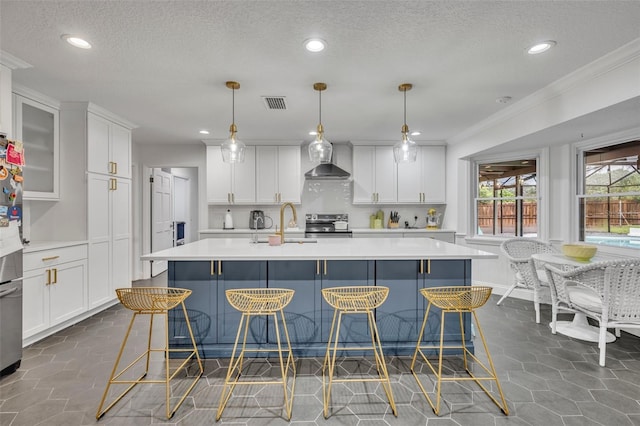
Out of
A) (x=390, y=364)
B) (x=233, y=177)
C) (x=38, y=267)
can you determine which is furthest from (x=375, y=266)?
(x=233, y=177)

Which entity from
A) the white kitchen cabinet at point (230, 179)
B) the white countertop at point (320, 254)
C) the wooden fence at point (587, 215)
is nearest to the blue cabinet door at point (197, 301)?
the white countertop at point (320, 254)

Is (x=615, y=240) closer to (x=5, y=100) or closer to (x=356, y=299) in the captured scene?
(x=356, y=299)

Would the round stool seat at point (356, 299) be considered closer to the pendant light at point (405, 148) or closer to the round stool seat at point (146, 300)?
the round stool seat at point (146, 300)

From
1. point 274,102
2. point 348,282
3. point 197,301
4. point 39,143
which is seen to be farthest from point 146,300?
point 39,143

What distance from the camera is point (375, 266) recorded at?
2.62 metres

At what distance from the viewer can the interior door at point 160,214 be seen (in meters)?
5.58

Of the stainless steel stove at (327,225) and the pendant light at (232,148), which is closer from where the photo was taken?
the pendant light at (232,148)

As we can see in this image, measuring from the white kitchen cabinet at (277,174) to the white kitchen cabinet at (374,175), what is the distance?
3.41 ft

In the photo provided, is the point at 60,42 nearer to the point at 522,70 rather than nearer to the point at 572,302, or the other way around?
the point at 522,70

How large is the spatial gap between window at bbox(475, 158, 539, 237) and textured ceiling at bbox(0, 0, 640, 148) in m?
1.36

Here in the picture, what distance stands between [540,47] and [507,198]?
2839 millimetres

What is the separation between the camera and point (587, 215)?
3824 millimetres

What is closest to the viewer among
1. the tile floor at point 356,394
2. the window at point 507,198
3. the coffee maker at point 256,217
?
the tile floor at point 356,394

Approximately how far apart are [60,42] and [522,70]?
3.65 m
